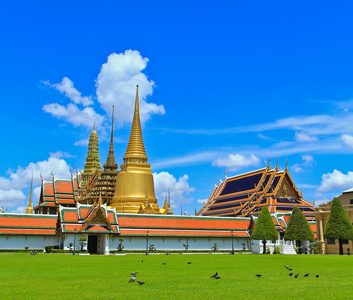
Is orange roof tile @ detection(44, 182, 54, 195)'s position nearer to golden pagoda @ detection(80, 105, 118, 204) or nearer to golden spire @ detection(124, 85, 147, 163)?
golden pagoda @ detection(80, 105, 118, 204)

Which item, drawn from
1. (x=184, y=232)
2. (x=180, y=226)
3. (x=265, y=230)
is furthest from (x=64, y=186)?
(x=265, y=230)

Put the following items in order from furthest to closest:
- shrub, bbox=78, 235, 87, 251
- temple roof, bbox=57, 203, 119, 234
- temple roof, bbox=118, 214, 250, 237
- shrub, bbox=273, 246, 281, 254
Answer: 1. shrub, bbox=273, 246, 281, 254
2. temple roof, bbox=118, 214, 250, 237
3. temple roof, bbox=57, 203, 119, 234
4. shrub, bbox=78, 235, 87, 251

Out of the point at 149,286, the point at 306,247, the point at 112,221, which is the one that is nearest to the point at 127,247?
the point at 112,221

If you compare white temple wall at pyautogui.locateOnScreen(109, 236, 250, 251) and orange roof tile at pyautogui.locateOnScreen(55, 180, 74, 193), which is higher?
orange roof tile at pyautogui.locateOnScreen(55, 180, 74, 193)

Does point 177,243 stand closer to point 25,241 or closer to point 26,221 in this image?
point 25,241

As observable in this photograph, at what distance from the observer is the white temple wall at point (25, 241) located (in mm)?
42438

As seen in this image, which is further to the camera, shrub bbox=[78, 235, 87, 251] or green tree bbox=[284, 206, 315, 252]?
green tree bbox=[284, 206, 315, 252]

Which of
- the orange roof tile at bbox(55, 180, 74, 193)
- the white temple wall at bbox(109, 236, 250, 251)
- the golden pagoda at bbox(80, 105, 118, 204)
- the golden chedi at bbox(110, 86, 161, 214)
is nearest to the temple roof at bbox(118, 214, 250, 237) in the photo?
the white temple wall at bbox(109, 236, 250, 251)

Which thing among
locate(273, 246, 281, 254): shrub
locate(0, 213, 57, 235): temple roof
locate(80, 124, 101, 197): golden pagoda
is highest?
locate(80, 124, 101, 197): golden pagoda

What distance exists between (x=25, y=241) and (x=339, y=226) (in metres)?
30.8

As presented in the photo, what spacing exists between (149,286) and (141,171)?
5498 centimetres

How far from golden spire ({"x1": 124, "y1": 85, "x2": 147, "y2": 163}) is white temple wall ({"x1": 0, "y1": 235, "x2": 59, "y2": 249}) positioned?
25347mm

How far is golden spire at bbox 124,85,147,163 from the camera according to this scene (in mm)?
67875

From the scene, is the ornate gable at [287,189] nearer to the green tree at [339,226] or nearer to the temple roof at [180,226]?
the temple roof at [180,226]
